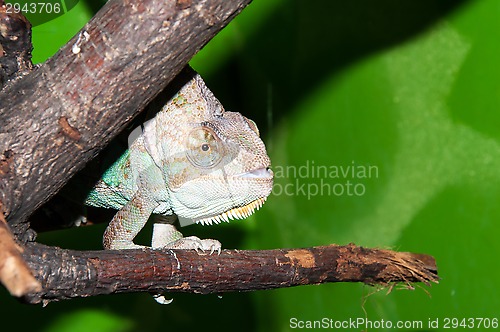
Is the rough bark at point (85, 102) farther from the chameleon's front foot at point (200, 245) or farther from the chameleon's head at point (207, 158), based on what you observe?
the chameleon's head at point (207, 158)

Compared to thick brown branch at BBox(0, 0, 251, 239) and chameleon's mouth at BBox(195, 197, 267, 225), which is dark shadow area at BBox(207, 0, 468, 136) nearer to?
chameleon's mouth at BBox(195, 197, 267, 225)

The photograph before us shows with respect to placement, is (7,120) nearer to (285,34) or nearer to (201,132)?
(201,132)

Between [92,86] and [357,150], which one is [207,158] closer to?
[92,86]

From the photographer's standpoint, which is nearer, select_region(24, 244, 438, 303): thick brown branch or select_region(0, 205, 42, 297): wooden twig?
select_region(0, 205, 42, 297): wooden twig

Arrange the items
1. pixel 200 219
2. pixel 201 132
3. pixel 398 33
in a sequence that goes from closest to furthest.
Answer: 1. pixel 201 132
2. pixel 200 219
3. pixel 398 33

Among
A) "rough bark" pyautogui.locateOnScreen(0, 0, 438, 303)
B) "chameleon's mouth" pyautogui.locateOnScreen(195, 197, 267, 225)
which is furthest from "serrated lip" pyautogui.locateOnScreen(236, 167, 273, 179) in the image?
"rough bark" pyautogui.locateOnScreen(0, 0, 438, 303)

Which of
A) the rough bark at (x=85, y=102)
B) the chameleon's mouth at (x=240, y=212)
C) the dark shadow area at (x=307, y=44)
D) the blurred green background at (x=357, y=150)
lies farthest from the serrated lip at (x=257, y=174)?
the dark shadow area at (x=307, y=44)

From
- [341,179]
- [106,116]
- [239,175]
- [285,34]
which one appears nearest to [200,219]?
[239,175]
